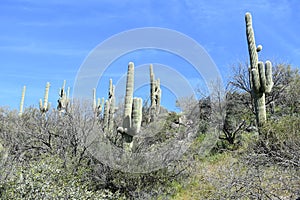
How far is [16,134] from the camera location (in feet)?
35.0

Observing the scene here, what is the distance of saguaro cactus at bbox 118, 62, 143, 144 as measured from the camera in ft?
27.7

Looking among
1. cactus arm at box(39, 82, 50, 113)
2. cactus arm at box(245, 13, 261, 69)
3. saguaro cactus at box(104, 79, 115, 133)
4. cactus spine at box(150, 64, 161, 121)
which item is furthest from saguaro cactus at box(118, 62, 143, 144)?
cactus arm at box(39, 82, 50, 113)

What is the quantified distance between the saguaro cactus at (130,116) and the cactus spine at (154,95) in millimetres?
4488

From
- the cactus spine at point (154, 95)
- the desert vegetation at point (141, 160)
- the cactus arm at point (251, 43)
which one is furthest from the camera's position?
the cactus spine at point (154, 95)

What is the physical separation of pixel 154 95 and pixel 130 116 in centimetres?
524

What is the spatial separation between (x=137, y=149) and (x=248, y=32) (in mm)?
5742

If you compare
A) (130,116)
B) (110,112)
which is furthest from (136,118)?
(110,112)

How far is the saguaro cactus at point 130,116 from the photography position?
8.45 meters

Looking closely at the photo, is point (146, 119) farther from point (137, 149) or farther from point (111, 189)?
point (111, 189)

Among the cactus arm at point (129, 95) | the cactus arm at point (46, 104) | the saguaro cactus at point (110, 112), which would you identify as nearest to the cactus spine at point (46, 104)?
the cactus arm at point (46, 104)

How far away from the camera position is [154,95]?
13820 millimetres

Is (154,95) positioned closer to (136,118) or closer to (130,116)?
(130,116)

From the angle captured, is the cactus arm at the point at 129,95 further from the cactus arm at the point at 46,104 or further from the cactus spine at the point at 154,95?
the cactus arm at the point at 46,104

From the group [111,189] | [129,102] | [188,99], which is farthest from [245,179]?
[188,99]
